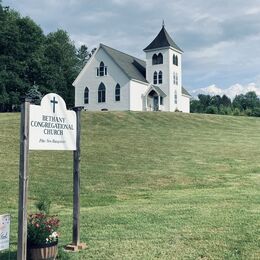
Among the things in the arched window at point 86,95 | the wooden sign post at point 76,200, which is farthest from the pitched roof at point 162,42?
the wooden sign post at point 76,200

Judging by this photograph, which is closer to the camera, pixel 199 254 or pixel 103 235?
pixel 199 254

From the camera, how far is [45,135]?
6.14 meters

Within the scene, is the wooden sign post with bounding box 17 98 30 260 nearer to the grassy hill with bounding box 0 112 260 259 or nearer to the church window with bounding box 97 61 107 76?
the grassy hill with bounding box 0 112 260 259

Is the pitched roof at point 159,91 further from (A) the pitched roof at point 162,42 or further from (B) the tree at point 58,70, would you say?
(B) the tree at point 58,70

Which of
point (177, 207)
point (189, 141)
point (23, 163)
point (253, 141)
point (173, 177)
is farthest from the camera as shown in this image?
point (253, 141)

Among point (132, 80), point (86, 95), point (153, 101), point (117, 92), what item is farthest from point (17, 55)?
point (153, 101)

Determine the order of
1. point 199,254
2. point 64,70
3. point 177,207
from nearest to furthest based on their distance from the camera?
point 199,254 < point 177,207 < point 64,70

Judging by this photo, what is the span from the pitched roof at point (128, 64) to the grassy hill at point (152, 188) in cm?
1637

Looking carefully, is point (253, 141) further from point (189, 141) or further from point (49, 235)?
point (49, 235)

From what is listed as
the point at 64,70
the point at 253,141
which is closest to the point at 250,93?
the point at 64,70

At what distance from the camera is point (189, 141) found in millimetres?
24422

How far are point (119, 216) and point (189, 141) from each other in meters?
15.5

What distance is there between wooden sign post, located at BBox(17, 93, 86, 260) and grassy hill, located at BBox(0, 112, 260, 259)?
1040 mm

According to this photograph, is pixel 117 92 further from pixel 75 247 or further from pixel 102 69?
pixel 75 247
